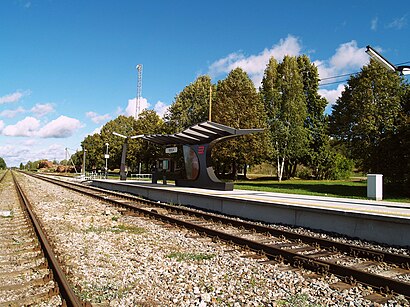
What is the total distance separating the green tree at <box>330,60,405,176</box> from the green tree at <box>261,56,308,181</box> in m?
16.3

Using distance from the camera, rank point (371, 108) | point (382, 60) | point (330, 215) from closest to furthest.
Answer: point (330, 215) → point (382, 60) → point (371, 108)

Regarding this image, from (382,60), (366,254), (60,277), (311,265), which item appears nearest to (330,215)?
(366,254)

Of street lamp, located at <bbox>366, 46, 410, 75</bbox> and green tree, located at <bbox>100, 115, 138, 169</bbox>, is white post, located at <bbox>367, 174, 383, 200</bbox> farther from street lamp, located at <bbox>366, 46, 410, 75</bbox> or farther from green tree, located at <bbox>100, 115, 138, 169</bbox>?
green tree, located at <bbox>100, 115, 138, 169</bbox>

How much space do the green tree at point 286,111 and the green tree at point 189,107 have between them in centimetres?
955

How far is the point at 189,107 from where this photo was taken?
54.5m

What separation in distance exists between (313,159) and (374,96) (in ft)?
76.6

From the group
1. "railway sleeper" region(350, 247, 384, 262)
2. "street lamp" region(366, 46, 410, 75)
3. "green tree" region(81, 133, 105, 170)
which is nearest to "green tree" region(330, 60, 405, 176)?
"street lamp" region(366, 46, 410, 75)

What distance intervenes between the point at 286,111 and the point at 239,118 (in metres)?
7.74

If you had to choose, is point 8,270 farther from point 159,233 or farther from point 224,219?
point 224,219

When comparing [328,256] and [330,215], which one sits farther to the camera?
[330,215]

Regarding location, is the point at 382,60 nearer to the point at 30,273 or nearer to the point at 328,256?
the point at 328,256

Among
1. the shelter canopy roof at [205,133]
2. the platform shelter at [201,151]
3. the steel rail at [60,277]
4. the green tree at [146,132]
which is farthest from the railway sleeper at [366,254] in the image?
the green tree at [146,132]

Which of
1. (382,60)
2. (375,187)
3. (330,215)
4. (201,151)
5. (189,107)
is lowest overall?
(330,215)

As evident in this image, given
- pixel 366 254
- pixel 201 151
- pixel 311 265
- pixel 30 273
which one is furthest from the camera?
pixel 201 151
